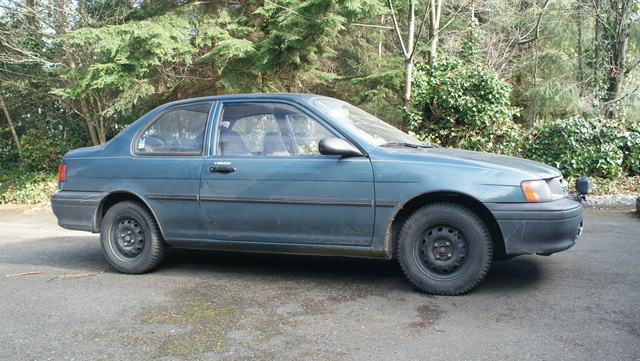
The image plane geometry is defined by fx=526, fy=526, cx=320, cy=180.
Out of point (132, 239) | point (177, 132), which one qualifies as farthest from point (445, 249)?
point (132, 239)

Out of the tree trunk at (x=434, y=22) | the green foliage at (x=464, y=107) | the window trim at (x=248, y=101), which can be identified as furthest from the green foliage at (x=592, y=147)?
→ the window trim at (x=248, y=101)

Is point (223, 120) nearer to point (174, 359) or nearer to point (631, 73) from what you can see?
point (174, 359)

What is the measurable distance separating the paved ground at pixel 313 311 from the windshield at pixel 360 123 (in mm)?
1289

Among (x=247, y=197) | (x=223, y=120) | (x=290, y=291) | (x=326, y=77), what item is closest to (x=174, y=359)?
(x=290, y=291)

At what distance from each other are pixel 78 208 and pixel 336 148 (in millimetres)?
2866

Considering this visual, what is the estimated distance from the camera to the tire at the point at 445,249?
163 inches

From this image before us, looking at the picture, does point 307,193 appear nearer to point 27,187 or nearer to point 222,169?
point 222,169

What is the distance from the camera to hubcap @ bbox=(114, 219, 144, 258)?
17.3 feet

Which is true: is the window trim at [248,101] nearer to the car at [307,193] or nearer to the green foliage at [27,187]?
the car at [307,193]

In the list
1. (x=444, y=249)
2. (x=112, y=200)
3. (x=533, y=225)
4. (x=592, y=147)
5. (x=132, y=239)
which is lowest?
(x=132, y=239)

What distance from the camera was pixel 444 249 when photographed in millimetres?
4254

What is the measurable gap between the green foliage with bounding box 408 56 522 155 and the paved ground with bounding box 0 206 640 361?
566cm

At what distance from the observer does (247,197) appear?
15.5 feet

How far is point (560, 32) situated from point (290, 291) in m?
15.9
